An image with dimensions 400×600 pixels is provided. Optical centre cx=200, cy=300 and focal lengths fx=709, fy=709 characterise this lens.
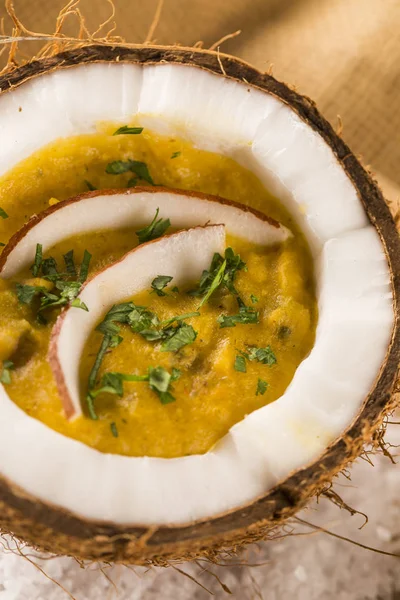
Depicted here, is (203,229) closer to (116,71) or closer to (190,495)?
(116,71)

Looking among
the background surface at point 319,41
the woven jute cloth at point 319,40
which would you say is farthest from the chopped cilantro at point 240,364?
the woven jute cloth at point 319,40

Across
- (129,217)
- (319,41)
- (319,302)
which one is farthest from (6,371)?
(319,41)

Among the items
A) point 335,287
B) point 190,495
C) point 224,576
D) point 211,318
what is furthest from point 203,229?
point 224,576

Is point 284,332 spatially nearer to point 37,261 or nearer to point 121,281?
point 121,281

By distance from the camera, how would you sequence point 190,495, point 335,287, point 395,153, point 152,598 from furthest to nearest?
point 395,153 → point 152,598 → point 335,287 → point 190,495

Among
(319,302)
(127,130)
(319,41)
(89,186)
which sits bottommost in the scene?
(319,302)

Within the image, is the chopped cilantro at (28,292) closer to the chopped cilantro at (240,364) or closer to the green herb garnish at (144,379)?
the green herb garnish at (144,379)

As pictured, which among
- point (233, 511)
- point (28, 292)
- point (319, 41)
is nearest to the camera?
point (233, 511)
